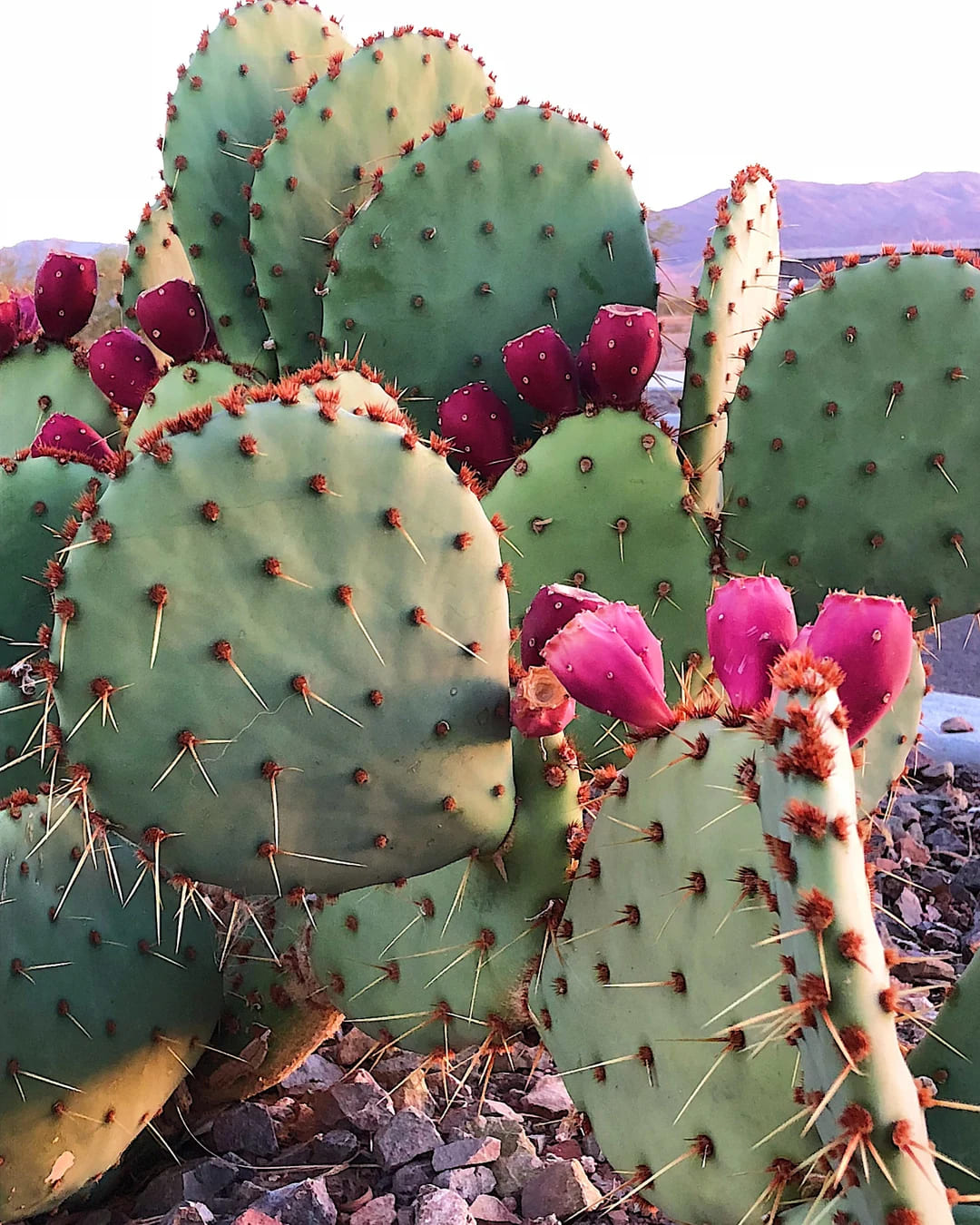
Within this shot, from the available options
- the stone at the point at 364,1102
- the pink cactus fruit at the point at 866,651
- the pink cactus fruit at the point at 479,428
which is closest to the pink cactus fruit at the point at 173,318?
the pink cactus fruit at the point at 479,428

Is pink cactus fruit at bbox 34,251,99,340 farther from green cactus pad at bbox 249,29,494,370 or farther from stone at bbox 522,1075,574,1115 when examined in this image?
stone at bbox 522,1075,574,1115

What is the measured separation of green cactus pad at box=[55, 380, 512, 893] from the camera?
823 mm

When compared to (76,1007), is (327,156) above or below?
above

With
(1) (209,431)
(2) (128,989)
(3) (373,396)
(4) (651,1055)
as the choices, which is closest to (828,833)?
(4) (651,1055)

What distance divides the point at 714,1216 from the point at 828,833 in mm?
455

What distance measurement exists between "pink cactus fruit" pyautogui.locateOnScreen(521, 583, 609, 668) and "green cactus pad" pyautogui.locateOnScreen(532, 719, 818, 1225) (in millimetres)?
132

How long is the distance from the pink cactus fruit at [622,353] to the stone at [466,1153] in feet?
2.76

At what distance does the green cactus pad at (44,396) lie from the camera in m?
1.94

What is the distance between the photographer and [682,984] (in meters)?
0.83

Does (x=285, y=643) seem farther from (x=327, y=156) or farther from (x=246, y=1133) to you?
(x=327, y=156)

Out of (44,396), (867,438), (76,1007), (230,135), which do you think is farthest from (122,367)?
(867,438)

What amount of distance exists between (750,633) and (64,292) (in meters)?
1.52

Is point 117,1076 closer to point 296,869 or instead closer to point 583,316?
point 296,869

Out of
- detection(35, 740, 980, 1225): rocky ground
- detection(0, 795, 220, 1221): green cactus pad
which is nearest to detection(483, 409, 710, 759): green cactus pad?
detection(35, 740, 980, 1225): rocky ground
